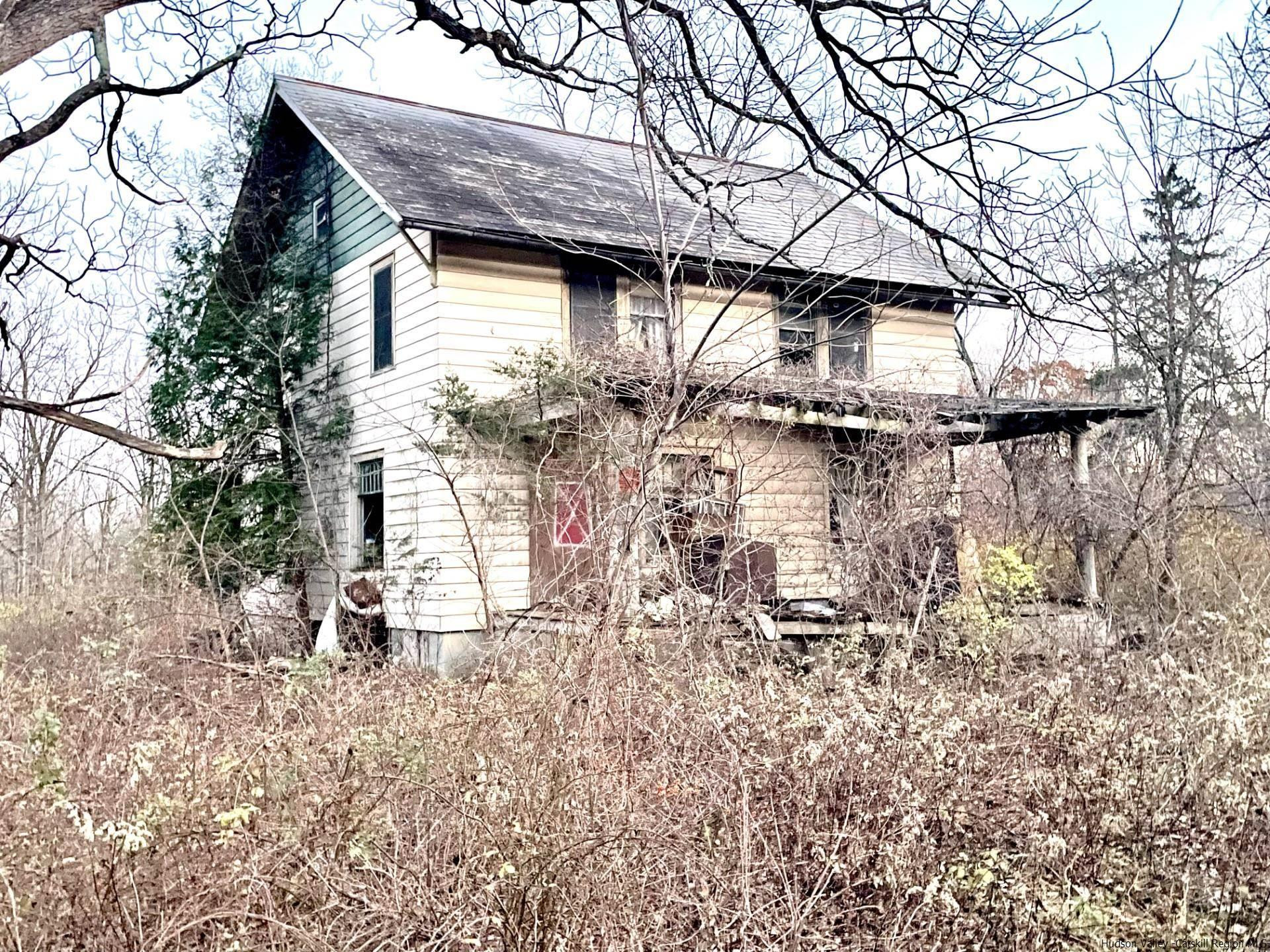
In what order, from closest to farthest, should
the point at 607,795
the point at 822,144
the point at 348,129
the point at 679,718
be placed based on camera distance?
the point at 607,795 → the point at 679,718 → the point at 822,144 → the point at 348,129

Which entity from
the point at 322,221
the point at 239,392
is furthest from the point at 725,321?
the point at 239,392

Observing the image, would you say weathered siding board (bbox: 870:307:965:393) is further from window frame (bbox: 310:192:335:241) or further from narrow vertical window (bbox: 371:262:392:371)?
window frame (bbox: 310:192:335:241)

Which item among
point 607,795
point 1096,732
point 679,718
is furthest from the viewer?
point 1096,732

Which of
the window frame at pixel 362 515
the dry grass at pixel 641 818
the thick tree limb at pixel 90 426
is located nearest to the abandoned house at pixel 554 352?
the window frame at pixel 362 515

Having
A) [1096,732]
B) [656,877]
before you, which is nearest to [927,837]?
[656,877]

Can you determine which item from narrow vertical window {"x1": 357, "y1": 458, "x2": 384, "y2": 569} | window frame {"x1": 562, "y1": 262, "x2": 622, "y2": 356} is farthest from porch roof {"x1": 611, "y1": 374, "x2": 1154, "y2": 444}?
narrow vertical window {"x1": 357, "y1": 458, "x2": 384, "y2": 569}

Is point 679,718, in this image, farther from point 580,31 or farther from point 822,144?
point 580,31

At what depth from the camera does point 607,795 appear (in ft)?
12.6

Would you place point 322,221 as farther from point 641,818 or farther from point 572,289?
point 641,818

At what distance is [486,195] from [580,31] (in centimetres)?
651

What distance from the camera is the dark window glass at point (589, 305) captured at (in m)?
12.5

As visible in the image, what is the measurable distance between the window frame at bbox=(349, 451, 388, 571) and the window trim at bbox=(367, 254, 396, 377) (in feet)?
3.51

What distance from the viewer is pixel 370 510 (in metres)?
13.2

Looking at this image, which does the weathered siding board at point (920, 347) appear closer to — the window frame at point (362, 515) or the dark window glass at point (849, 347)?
the dark window glass at point (849, 347)
